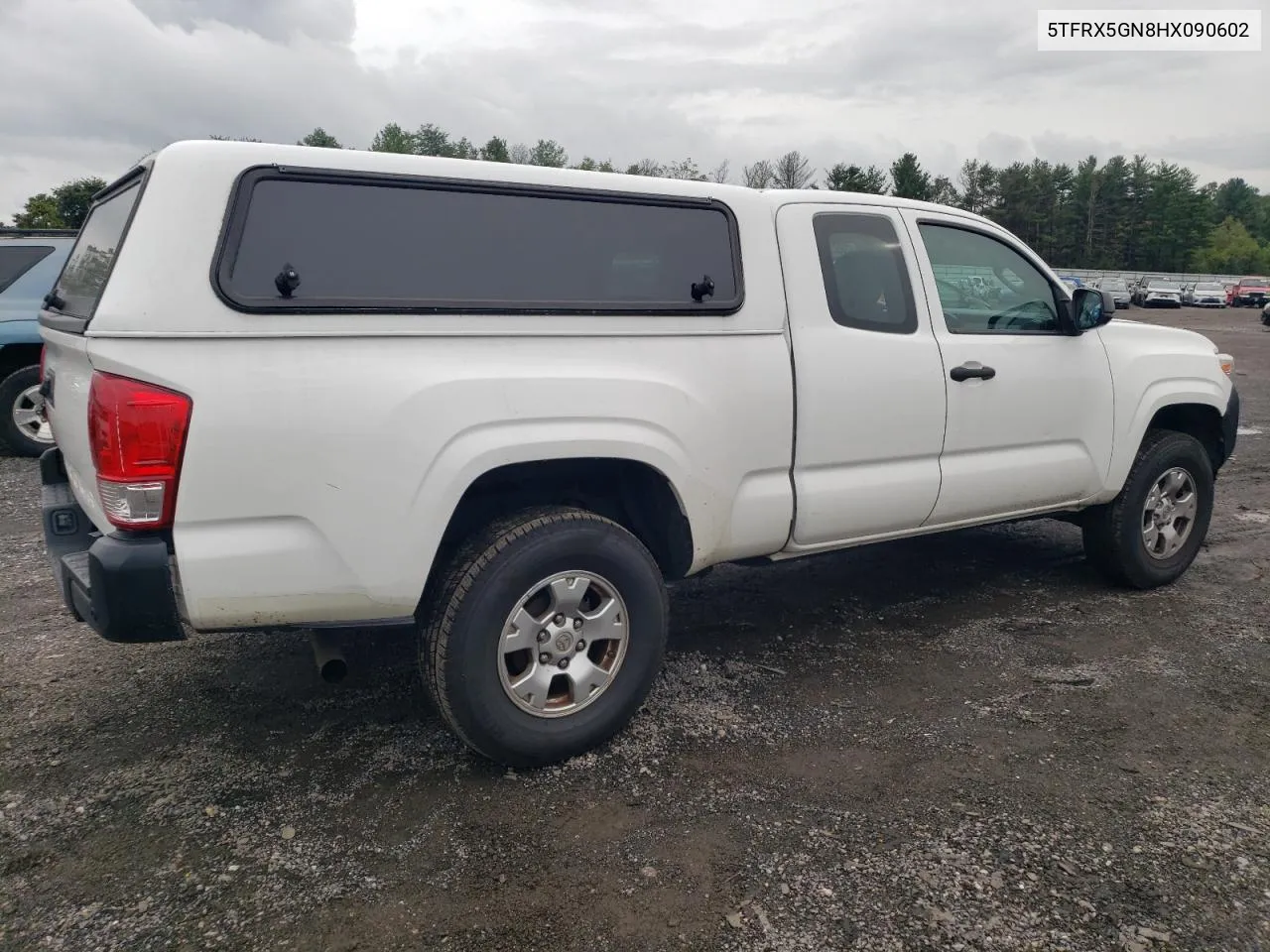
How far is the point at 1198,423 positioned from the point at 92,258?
5.23m

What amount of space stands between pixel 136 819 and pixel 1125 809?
3.01 metres

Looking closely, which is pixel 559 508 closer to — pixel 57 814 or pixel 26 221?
pixel 57 814

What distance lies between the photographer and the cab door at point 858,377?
11.6 ft

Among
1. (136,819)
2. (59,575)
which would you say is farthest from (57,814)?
(59,575)

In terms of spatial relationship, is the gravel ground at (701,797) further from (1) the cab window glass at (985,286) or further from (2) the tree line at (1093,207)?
(2) the tree line at (1093,207)

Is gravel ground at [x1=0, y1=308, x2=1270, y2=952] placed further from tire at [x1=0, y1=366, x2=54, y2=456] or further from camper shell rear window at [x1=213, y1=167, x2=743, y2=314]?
tire at [x1=0, y1=366, x2=54, y2=456]

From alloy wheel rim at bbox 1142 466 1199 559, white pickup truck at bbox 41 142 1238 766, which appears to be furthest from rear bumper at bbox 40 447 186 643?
alloy wheel rim at bbox 1142 466 1199 559

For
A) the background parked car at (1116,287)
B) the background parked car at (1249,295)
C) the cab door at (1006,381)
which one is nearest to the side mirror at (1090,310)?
the cab door at (1006,381)

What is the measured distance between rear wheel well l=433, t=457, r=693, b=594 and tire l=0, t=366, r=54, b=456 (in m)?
6.20

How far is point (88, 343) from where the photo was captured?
2498 mm

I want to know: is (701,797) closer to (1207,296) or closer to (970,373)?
(970,373)

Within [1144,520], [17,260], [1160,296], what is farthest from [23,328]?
[1160,296]

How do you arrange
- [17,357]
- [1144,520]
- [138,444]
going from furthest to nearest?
[17,357] → [1144,520] → [138,444]

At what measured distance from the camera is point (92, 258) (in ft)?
10.1
